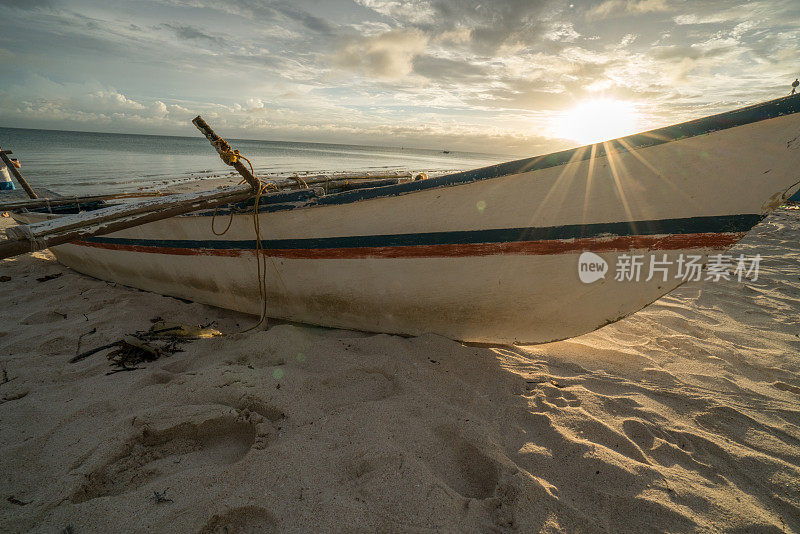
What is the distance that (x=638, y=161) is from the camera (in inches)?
97.4

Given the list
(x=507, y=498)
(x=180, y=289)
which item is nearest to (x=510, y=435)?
(x=507, y=498)

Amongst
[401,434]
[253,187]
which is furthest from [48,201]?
[401,434]

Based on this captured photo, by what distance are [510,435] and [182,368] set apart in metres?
2.79

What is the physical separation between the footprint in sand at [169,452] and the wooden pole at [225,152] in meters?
2.21

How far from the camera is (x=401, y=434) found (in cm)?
218

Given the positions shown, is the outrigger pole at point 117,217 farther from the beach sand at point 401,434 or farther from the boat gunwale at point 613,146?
the beach sand at point 401,434

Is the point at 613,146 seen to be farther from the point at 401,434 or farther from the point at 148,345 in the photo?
the point at 148,345

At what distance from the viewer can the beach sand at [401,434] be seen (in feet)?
5.65

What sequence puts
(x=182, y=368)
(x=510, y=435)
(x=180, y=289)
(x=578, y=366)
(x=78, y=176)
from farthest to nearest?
(x=78, y=176)
(x=180, y=289)
(x=578, y=366)
(x=182, y=368)
(x=510, y=435)

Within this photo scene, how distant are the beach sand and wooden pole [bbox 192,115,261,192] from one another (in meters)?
1.59

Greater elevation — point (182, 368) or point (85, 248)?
point (85, 248)

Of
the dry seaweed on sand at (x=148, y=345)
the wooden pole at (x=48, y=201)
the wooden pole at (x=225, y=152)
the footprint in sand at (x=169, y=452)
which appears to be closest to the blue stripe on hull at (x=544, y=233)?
the wooden pole at (x=225, y=152)

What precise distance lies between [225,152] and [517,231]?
2785 mm

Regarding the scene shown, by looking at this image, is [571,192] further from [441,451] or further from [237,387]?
[237,387]
